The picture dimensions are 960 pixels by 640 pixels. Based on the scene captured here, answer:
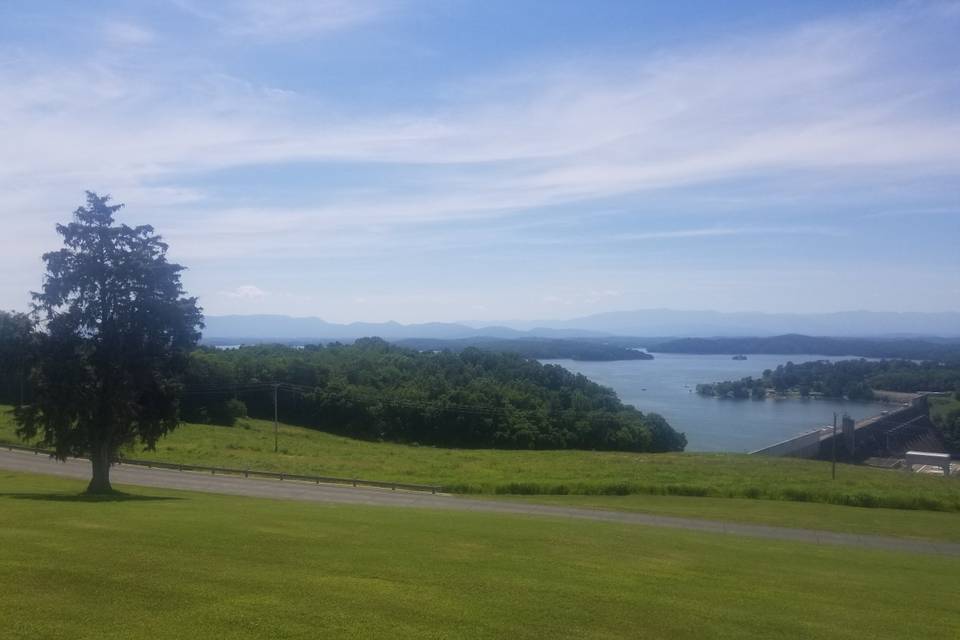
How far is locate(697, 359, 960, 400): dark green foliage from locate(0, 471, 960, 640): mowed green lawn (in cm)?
7814

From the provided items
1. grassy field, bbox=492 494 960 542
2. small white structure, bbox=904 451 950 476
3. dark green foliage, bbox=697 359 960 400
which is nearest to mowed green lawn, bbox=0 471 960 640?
grassy field, bbox=492 494 960 542

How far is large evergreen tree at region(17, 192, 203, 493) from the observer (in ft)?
65.6

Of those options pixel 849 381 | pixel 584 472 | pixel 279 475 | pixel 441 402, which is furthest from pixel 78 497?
pixel 849 381

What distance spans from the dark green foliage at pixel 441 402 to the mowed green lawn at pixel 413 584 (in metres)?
50.1

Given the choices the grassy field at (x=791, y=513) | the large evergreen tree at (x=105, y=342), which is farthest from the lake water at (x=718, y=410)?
the large evergreen tree at (x=105, y=342)

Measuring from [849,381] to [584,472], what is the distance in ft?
230

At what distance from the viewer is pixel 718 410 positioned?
3533 inches

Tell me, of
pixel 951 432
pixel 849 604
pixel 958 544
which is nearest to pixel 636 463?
pixel 958 544

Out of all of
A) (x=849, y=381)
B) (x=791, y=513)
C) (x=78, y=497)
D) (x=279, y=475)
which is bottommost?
(x=279, y=475)

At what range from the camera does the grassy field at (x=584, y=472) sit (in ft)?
95.1

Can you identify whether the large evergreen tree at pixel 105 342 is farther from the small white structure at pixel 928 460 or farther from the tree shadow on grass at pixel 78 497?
the small white structure at pixel 928 460

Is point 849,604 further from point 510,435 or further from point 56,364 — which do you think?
point 510,435

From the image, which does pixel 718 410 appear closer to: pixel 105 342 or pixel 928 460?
pixel 928 460

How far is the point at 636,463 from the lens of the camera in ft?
131
